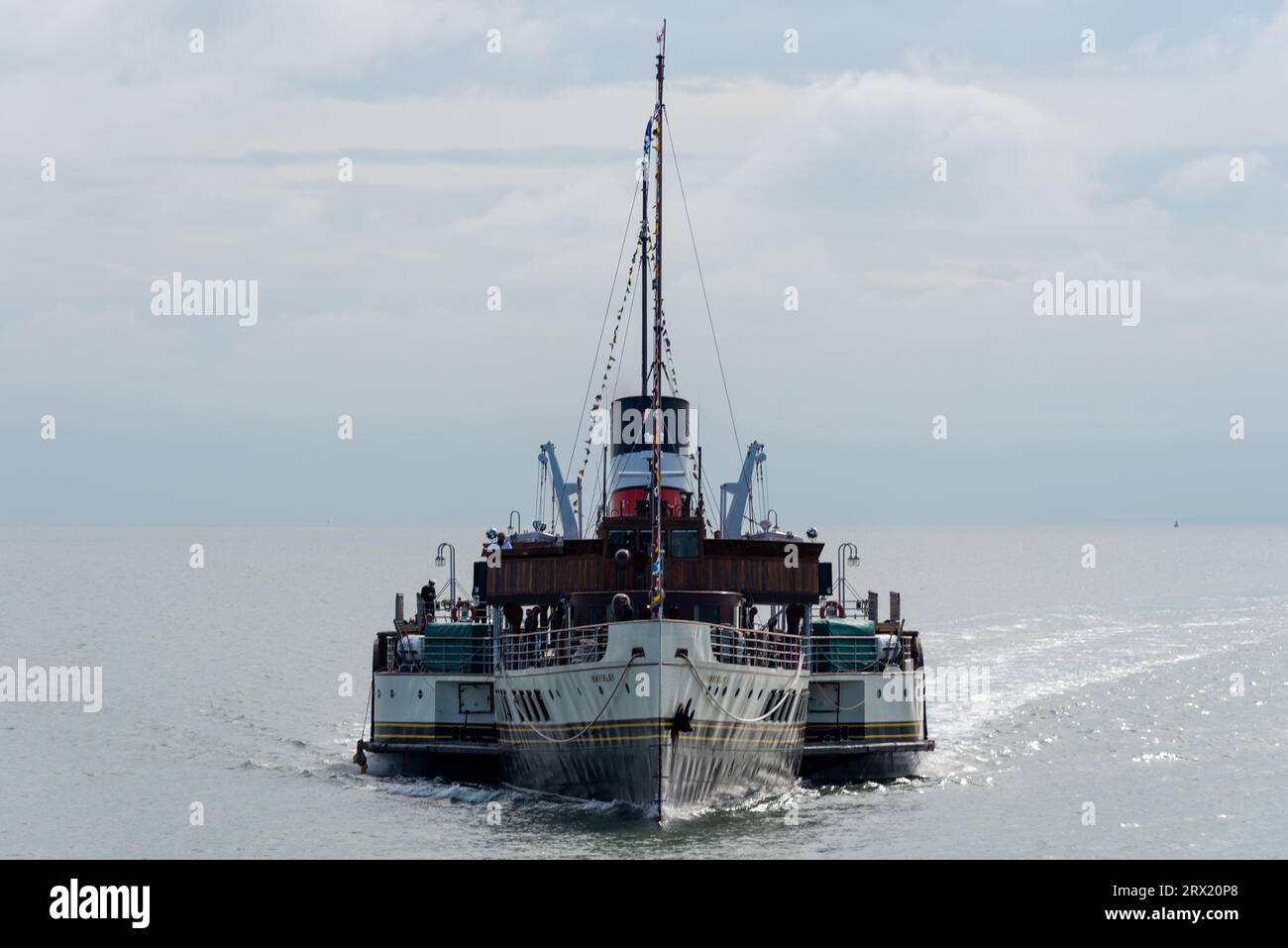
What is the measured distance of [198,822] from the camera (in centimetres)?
4425

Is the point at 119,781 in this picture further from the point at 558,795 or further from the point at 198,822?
the point at 558,795

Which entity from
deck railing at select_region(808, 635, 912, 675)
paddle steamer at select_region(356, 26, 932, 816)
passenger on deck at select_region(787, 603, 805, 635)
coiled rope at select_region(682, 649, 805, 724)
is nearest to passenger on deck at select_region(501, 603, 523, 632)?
paddle steamer at select_region(356, 26, 932, 816)

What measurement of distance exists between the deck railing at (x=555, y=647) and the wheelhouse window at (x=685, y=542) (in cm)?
374

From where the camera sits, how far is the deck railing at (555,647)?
44594mm

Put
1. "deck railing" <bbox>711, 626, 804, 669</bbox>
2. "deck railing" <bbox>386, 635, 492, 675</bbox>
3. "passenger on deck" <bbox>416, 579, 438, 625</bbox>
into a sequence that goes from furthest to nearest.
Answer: "passenger on deck" <bbox>416, 579, 438, 625</bbox>, "deck railing" <bbox>386, 635, 492, 675</bbox>, "deck railing" <bbox>711, 626, 804, 669</bbox>

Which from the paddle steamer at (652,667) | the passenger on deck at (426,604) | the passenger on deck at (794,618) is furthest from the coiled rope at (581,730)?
the passenger on deck at (794,618)

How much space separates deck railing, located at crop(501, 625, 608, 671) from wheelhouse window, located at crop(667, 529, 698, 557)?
3738mm

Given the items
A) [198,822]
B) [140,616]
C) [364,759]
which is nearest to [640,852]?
[198,822]

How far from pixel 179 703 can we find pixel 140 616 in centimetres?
6584

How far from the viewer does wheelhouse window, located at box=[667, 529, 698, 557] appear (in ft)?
160

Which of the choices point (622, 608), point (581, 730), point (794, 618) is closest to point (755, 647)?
point (622, 608)

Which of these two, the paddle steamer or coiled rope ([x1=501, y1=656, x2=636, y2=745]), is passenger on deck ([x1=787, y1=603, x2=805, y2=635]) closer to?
the paddle steamer

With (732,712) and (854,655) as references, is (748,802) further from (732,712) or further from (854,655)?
(854,655)

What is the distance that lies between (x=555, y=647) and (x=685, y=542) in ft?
16.6
